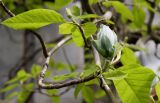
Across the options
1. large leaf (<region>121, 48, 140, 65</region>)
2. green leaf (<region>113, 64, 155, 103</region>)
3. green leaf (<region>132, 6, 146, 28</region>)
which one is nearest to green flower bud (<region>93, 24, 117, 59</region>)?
green leaf (<region>113, 64, 155, 103</region>)

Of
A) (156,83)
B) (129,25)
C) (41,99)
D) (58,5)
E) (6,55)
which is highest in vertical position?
(58,5)

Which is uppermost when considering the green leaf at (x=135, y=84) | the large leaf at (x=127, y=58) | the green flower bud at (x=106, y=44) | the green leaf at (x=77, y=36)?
the green flower bud at (x=106, y=44)

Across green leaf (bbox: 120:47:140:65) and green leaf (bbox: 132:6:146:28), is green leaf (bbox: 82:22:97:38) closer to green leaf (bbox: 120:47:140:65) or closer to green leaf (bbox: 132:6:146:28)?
green leaf (bbox: 120:47:140:65)

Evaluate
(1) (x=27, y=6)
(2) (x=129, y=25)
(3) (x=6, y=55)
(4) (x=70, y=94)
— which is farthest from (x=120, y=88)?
(3) (x=6, y=55)

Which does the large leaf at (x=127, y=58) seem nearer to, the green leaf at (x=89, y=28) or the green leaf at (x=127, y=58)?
the green leaf at (x=127, y=58)

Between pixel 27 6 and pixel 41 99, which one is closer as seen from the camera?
pixel 27 6

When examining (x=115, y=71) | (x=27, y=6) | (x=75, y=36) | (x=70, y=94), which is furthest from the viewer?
(x=70, y=94)

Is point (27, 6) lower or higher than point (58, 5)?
lower

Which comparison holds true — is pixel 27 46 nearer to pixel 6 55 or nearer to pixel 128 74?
pixel 6 55

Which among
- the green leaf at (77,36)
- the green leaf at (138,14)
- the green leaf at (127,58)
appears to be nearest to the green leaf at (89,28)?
the green leaf at (77,36)
